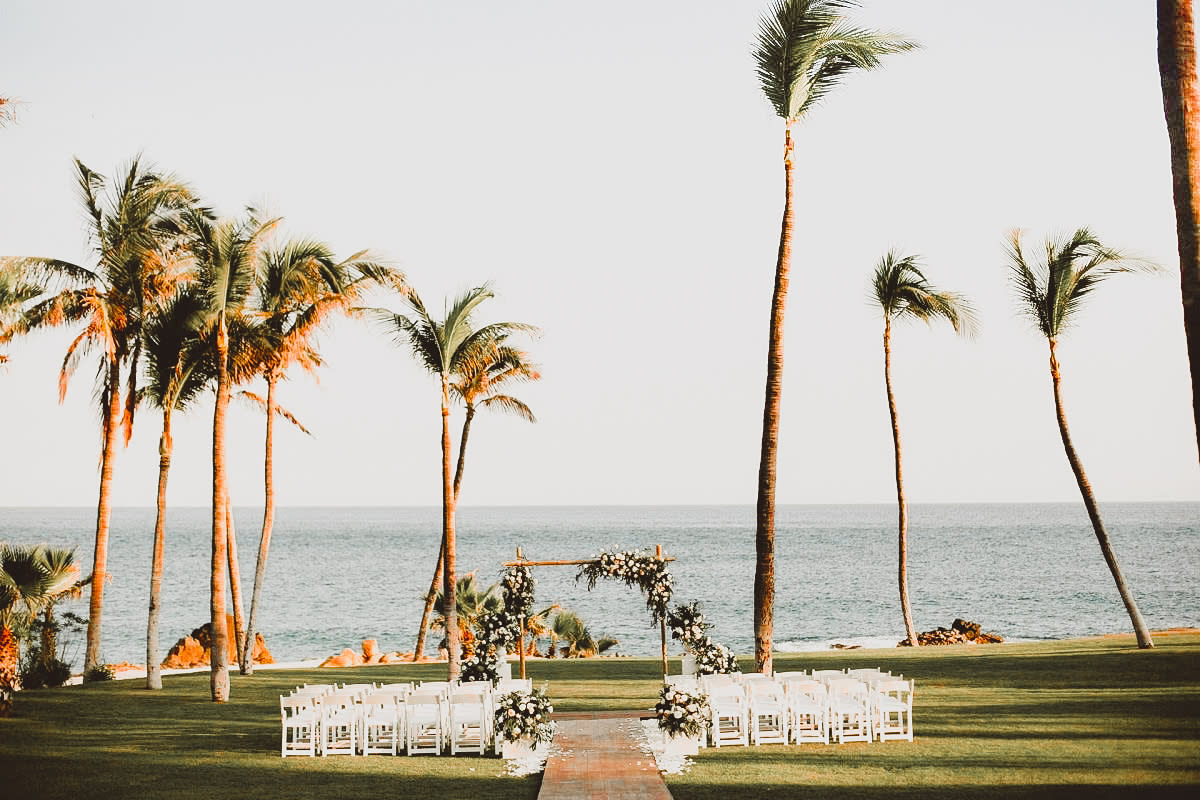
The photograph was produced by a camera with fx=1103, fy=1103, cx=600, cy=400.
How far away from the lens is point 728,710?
14.2 meters

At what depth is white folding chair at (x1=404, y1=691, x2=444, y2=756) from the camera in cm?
1384

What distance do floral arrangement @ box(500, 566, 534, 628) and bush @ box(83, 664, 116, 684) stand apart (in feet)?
30.1

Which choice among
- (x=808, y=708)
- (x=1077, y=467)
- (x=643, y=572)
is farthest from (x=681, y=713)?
(x=1077, y=467)

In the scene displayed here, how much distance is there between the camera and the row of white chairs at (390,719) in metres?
13.7

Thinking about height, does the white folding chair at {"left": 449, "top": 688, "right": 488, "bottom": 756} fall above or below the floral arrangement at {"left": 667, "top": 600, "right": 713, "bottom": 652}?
below

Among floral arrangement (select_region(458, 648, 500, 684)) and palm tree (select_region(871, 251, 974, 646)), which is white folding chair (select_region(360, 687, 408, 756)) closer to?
floral arrangement (select_region(458, 648, 500, 684))

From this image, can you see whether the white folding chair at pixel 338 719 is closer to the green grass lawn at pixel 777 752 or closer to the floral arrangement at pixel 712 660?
the green grass lawn at pixel 777 752

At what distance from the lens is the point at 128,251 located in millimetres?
20203

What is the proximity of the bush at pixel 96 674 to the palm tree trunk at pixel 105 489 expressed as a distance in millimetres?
271

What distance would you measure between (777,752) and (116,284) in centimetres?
1481

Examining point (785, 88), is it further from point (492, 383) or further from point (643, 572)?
point (492, 383)

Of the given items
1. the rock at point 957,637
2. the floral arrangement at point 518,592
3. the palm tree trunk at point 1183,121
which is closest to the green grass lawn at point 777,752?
the floral arrangement at point 518,592

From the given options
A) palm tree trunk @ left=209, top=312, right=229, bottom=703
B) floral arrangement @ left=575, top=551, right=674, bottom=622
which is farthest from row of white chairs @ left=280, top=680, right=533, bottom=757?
palm tree trunk @ left=209, top=312, right=229, bottom=703

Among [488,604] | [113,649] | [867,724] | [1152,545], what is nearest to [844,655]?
[488,604]
